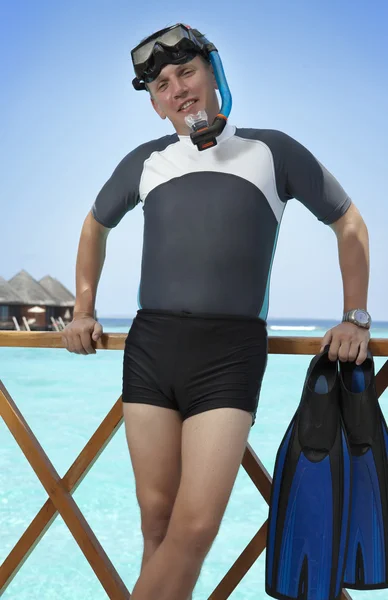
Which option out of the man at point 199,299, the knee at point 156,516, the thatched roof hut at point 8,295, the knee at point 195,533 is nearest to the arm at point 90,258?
the man at point 199,299

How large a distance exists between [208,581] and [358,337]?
4804 millimetres

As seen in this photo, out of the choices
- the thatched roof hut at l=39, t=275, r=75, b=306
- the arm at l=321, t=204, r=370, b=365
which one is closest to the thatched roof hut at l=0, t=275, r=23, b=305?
the thatched roof hut at l=39, t=275, r=75, b=306

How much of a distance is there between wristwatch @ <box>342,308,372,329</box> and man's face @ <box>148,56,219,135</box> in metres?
0.63

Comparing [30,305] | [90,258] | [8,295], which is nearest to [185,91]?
A: [90,258]

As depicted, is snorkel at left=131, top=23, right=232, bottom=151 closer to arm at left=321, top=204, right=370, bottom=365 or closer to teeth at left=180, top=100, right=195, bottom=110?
teeth at left=180, top=100, right=195, bottom=110

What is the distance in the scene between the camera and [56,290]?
33.3m

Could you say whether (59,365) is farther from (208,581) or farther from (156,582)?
(156,582)

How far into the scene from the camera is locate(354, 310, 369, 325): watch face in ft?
4.52

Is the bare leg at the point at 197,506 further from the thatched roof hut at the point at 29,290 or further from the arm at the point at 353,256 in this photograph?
the thatched roof hut at the point at 29,290

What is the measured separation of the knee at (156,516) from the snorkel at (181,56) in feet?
2.82

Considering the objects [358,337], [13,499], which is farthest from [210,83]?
[13,499]

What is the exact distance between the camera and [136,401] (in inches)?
55.2

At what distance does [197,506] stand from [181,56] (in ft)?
3.63

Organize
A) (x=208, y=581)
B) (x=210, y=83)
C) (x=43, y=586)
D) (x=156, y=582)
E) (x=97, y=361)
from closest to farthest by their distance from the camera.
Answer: (x=156, y=582) → (x=210, y=83) → (x=43, y=586) → (x=208, y=581) → (x=97, y=361)
